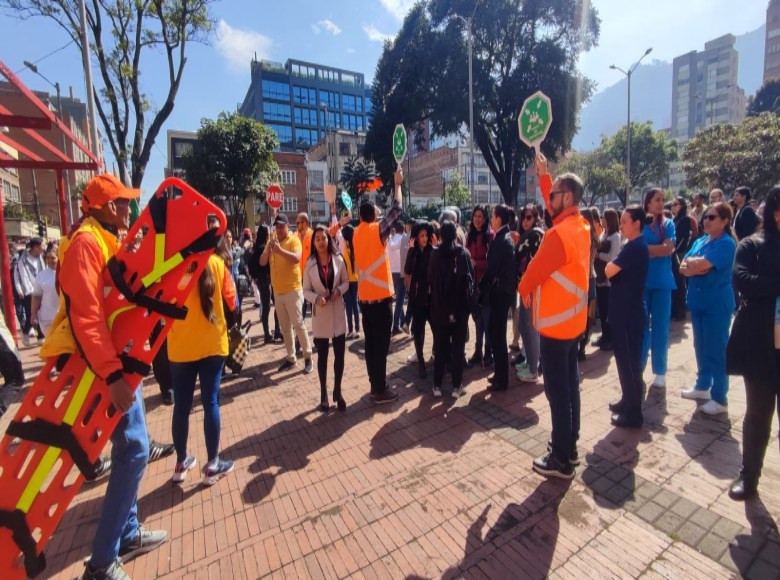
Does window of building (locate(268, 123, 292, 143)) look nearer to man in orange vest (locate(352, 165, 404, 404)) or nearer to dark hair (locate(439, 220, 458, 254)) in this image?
man in orange vest (locate(352, 165, 404, 404))

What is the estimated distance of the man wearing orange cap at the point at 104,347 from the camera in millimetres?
1950

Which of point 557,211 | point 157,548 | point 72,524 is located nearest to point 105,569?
point 157,548

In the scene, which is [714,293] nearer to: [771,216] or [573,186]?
[771,216]

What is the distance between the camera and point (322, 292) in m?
4.35

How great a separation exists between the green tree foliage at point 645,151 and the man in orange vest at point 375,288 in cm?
4250

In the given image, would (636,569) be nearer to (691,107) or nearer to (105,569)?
(105,569)

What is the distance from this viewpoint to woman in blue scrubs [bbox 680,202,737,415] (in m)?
3.83

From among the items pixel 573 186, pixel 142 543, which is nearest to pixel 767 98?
pixel 573 186

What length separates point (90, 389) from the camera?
6.68ft

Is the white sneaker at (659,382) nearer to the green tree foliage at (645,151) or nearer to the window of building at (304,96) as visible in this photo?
the green tree foliage at (645,151)

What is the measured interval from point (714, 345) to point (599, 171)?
40908mm

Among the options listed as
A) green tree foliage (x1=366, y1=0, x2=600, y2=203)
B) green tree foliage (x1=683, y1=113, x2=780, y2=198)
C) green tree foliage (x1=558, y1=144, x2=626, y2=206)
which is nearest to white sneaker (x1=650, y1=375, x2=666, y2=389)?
green tree foliage (x1=366, y1=0, x2=600, y2=203)

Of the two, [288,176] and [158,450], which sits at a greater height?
[288,176]

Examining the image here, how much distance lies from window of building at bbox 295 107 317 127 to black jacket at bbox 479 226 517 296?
82.1 m
